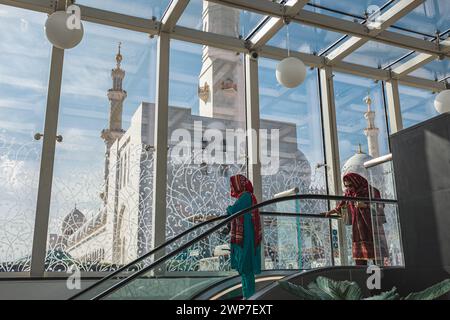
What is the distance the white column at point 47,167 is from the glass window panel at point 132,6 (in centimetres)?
89

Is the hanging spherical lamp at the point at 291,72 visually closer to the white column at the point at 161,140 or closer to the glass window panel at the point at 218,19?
the glass window panel at the point at 218,19

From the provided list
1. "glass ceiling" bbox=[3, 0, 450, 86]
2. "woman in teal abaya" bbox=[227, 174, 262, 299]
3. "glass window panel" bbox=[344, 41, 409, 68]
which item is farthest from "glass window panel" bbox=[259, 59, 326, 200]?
"woman in teal abaya" bbox=[227, 174, 262, 299]

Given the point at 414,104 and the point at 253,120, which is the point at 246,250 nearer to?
the point at 253,120

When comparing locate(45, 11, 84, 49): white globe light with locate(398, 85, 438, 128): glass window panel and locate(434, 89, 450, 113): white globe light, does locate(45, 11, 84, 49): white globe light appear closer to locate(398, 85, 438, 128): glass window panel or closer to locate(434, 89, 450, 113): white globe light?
locate(434, 89, 450, 113): white globe light

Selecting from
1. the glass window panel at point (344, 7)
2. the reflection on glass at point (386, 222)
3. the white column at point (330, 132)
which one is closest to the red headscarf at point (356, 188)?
the reflection on glass at point (386, 222)

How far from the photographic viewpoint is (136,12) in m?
6.87

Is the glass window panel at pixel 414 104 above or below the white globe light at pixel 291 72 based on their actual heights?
above

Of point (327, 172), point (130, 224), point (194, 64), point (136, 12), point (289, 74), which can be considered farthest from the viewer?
point (327, 172)

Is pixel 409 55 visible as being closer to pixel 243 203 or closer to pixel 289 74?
pixel 289 74

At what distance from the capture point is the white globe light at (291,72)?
587cm

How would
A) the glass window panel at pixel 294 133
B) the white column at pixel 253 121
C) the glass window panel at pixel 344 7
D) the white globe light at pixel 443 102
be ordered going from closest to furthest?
the white globe light at pixel 443 102 < the glass window panel at pixel 344 7 < the white column at pixel 253 121 < the glass window panel at pixel 294 133

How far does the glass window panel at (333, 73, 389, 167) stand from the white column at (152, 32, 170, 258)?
3.28 m
